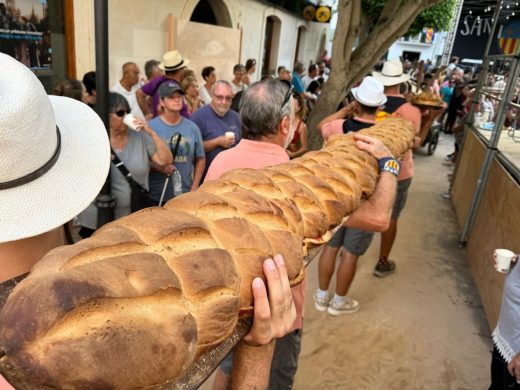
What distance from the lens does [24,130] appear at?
0.78m

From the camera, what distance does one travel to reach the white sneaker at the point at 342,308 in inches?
133

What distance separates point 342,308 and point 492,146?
2.64 m

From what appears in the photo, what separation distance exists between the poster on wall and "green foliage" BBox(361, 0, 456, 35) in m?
15.4

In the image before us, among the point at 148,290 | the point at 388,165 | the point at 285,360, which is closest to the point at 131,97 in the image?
the point at 388,165

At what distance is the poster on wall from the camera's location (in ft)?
13.4

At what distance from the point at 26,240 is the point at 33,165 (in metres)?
0.16

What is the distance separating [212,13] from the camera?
9812 millimetres

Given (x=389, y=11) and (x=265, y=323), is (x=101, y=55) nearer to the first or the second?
(x=265, y=323)

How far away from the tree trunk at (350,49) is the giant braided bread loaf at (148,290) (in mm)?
4077

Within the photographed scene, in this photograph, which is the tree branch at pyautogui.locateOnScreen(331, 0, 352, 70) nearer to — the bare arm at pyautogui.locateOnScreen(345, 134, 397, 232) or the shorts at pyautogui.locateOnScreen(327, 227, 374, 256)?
the shorts at pyautogui.locateOnScreen(327, 227, 374, 256)

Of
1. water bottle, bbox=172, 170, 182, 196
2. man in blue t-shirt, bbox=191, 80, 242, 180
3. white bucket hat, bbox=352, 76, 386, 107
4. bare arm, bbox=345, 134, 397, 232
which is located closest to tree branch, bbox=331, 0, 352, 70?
man in blue t-shirt, bbox=191, 80, 242, 180

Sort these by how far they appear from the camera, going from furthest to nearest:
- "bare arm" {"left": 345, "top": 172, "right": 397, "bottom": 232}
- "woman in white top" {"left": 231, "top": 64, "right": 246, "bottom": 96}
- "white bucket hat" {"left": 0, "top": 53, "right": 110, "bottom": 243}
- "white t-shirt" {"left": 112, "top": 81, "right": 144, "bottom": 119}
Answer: "woman in white top" {"left": 231, "top": 64, "right": 246, "bottom": 96}, "white t-shirt" {"left": 112, "top": 81, "right": 144, "bottom": 119}, "bare arm" {"left": 345, "top": 172, "right": 397, "bottom": 232}, "white bucket hat" {"left": 0, "top": 53, "right": 110, "bottom": 243}

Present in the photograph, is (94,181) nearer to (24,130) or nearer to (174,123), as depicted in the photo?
(24,130)

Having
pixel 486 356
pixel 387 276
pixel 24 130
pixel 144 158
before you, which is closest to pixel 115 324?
pixel 24 130
